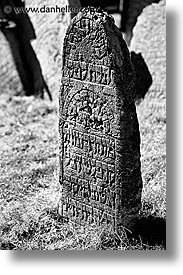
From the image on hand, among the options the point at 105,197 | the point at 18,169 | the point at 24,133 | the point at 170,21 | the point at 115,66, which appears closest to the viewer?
the point at 115,66

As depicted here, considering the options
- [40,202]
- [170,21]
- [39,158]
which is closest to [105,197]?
[40,202]

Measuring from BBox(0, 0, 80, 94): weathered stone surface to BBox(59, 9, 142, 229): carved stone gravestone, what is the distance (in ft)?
7.78

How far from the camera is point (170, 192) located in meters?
3.88

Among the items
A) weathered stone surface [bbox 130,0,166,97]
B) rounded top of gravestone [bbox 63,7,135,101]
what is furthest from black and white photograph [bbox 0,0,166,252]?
weathered stone surface [bbox 130,0,166,97]

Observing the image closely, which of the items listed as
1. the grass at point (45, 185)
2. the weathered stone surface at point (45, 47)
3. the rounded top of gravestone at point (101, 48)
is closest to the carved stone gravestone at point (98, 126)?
the rounded top of gravestone at point (101, 48)

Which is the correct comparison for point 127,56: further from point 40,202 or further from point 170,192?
point 40,202

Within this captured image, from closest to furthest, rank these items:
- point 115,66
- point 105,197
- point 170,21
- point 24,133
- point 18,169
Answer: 1. point 115,66
2. point 105,197
3. point 170,21
4. point 18,169
5. point 24,133

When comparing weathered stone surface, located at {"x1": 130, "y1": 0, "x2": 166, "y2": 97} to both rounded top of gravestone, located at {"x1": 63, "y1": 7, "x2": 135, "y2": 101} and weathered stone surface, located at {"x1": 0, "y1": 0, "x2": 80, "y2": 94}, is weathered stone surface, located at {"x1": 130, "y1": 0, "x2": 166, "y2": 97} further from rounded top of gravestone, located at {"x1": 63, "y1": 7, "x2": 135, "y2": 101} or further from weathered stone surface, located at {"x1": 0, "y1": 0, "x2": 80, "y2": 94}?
rounded top of gravestone, located at {"x1": 63, "y1": 7, "x2": 135, "y2": 101}

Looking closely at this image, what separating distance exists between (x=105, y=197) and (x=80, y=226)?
11.5 inches

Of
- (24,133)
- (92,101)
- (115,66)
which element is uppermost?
(115,66)

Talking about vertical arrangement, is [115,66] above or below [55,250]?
above

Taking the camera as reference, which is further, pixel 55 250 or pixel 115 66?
pixel 55 250

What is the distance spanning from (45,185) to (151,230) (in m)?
1.00

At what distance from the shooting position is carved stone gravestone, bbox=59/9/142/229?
344 cm
